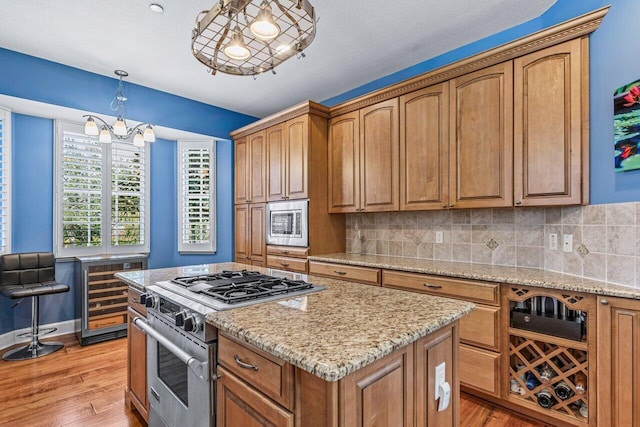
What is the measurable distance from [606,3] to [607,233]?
1.41 m

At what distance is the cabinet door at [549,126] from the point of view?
6.81 ft

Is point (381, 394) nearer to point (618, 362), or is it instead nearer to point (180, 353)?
point (180, 353)

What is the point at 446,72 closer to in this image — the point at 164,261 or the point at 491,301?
the point at 491,301

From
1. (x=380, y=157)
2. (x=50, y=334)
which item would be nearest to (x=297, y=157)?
(x=380, y=157)

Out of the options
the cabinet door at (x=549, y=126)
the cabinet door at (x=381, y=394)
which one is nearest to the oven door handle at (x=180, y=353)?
the cabinet door at (x=381, y=394)

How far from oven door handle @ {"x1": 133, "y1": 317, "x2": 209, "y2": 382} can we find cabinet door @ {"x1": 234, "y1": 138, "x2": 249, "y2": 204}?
269cm

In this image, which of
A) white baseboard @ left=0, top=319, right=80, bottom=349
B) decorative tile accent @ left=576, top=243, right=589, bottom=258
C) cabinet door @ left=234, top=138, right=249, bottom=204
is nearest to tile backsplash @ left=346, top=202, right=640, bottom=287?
decorative tile accent @ left=576, top=243, right=589, bottom=258

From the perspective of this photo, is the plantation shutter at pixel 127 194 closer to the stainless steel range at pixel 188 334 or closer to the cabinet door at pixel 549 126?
the stainless steel range at pixel 188 334

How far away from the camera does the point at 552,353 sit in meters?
1.98

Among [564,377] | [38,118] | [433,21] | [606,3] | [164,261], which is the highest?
[433,21]

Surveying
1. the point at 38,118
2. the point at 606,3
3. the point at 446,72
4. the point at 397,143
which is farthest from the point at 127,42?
the point at 606,3

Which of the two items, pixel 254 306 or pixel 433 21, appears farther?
pixel 433 21

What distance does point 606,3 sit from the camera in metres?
1.99

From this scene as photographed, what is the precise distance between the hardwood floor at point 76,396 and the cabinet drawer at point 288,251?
1.78 meters
